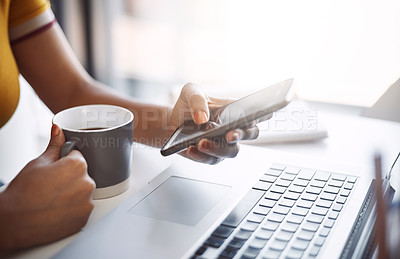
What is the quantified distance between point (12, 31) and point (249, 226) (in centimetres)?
63

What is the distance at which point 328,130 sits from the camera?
35.9 inches

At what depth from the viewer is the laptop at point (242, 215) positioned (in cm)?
49

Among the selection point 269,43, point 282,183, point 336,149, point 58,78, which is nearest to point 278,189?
point 282,183

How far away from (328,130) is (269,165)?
0.26m

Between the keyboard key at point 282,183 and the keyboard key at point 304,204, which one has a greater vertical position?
the keyboard key at point 304,204

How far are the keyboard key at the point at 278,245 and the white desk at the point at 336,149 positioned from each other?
0.24 m

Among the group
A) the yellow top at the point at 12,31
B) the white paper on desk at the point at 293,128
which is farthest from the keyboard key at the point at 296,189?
the yellow top at the point at 12,31

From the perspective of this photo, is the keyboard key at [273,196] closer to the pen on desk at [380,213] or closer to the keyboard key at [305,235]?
the keyboard key at [305,235]

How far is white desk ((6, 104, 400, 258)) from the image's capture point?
67 centimetres

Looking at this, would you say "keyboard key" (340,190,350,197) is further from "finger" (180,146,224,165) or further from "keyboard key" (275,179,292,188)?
"finger" (180,146,224,165)

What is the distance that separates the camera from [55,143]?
58 cm

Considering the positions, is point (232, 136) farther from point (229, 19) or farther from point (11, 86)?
point (229, 19)

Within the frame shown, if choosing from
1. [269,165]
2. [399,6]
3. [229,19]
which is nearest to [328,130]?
[269,165]

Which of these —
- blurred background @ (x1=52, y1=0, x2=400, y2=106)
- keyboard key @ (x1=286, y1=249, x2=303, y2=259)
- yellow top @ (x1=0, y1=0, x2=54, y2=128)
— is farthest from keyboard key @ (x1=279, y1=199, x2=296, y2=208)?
blurred background @ (x1=52, y1=0, x2=400, y2=106)
